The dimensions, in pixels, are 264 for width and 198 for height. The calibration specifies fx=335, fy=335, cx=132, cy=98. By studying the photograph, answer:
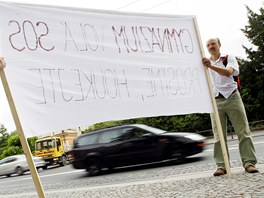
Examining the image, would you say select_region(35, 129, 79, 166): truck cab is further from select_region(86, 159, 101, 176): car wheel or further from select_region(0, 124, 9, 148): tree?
select_region(0, 124, 9, 148): tree

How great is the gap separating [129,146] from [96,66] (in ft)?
22.8

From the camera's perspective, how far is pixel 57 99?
3.51 meters

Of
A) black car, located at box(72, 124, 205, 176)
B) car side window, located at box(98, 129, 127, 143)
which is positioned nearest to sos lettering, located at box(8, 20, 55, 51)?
black car, located at box(72, 124, 205, 176)

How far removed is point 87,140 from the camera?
1170 centimetres

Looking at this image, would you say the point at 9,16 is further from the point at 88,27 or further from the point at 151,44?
the point at 151,44

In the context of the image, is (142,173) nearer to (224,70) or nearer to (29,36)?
(224,70)

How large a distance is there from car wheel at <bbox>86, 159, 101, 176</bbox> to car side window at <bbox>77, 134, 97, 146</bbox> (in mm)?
663

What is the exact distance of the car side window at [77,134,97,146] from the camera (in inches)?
455

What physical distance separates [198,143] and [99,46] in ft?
22.2

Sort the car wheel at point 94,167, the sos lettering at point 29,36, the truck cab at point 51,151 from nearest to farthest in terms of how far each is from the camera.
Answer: the sos lettering at point 29,36, the car wheel at point 94,167, the truck cab at point 51,151

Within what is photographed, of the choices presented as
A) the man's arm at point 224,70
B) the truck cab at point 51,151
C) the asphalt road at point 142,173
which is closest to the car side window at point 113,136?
the asphalt road at point 142,173

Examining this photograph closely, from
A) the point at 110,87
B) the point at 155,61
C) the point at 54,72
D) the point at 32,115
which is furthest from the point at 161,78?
the point at 32,115

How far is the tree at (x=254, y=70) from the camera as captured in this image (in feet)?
80.4

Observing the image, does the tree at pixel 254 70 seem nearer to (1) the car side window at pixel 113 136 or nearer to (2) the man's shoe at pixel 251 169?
(1) the car side window at pixel 113 136
